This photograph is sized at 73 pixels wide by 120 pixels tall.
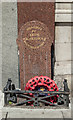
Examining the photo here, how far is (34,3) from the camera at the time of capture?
7.22 m

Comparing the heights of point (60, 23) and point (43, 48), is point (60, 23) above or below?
above

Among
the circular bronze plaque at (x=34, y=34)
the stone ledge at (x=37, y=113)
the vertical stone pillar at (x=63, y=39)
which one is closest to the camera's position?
the stone ledge at (x=37, y=113)

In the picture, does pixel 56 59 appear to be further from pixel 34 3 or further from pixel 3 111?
pixel 3 111

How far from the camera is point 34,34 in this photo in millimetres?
6930

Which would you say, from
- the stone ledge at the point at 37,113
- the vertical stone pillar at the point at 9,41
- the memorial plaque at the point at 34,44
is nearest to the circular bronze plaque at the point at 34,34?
the memorial plaque at the point at 34,44

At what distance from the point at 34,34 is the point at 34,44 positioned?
378 millimetres

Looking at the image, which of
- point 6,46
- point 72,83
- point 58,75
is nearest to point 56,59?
point 58,75

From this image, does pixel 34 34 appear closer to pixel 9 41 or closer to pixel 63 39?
pixel 9 41

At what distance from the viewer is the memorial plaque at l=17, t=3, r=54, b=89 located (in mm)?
6895

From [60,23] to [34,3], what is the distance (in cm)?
148

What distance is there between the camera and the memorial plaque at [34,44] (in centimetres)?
689

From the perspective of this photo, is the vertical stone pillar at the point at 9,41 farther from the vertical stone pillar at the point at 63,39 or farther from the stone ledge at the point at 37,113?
the stone ledge at the point at 37,113

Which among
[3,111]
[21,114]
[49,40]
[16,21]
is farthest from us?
[16,21]

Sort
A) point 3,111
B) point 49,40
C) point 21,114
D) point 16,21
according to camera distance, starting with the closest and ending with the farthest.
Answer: point 21,114 → point 3,111 → point 49,40 → point 16,21
